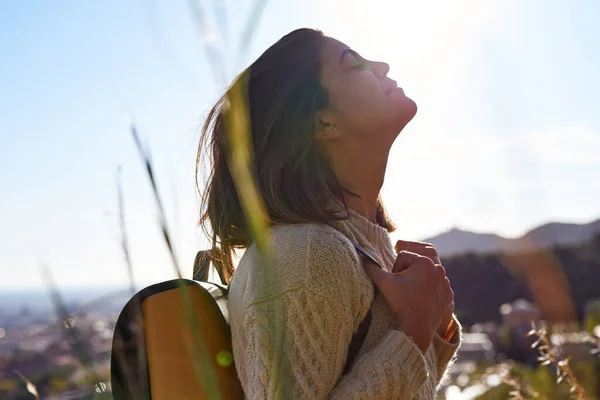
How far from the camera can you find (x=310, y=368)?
132 centimetres

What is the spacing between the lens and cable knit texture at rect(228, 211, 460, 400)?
132 centimetres

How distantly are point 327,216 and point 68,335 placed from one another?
122cm

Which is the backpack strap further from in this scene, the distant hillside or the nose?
the distant hillside

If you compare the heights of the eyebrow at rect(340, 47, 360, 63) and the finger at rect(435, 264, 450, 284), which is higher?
the eyebrow at rect(340, 47, 360, 63)

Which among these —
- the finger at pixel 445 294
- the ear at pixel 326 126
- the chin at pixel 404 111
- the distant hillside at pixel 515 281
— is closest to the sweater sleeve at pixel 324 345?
the finger at pixel 445 294

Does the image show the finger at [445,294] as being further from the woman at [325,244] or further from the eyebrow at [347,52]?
the eyebrow at [347,52]

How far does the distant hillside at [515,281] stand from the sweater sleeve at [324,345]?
68.3 feet

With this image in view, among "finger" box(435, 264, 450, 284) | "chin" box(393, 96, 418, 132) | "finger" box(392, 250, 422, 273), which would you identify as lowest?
"finger" box(435, 264, 450, 284)

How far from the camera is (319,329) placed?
1348 millimetres

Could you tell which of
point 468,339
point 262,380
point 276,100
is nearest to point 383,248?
point 276,100

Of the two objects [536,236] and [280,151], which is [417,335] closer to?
[536,236]

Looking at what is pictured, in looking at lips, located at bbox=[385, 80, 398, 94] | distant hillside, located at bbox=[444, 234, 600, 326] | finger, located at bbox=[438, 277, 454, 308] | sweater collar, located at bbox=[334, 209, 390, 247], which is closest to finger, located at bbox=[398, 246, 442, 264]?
sweater collar, located at bbox=[334, 209, 390, 247]

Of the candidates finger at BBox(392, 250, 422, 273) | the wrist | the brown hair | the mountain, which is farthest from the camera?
the brown hair

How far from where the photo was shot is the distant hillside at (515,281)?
22.2 metres
